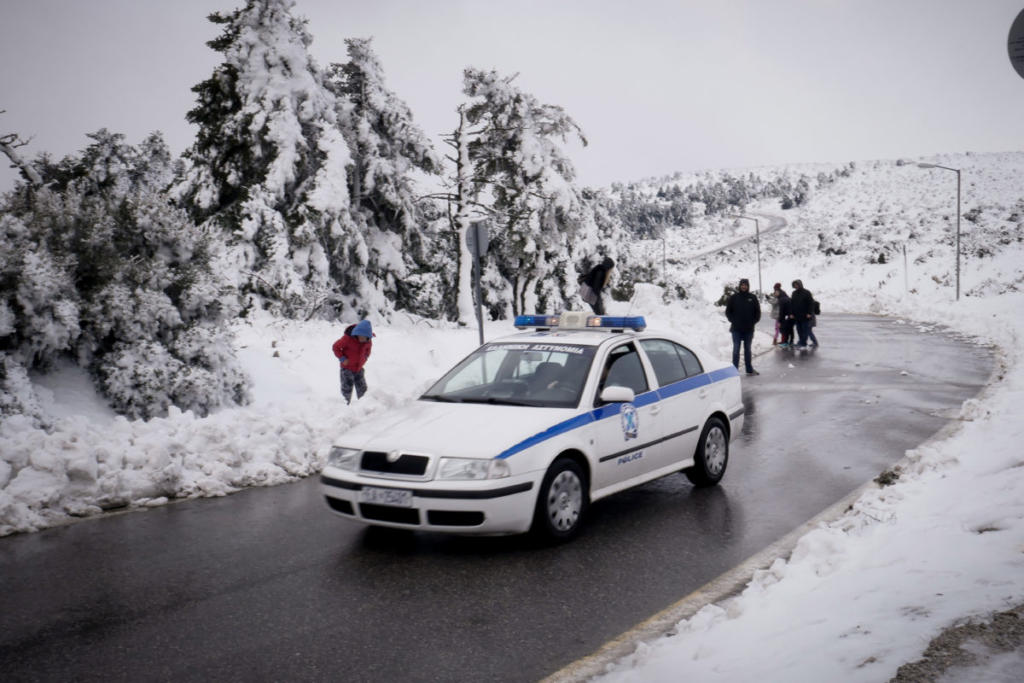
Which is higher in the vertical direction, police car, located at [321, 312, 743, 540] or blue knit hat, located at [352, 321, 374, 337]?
blue knit hat, located at [352, 321, 374, 337]

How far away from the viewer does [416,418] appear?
20.4 ft

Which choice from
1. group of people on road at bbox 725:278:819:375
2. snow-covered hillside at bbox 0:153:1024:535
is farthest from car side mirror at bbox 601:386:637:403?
group of people on road at bbox 725:278:819:375

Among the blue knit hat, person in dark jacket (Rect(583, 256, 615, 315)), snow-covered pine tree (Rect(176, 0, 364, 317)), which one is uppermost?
snow-covered pine tree (Rect(176, 0, 364, 317))

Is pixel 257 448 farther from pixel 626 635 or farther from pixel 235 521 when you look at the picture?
pixel 626 635

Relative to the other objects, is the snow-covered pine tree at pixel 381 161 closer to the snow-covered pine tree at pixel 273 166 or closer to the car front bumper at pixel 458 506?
the snow-covered pine tree at pixel 273 166

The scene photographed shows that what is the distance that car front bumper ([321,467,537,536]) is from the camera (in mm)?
5465

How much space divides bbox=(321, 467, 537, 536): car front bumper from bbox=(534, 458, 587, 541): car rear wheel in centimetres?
11

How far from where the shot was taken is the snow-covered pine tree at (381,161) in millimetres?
26656

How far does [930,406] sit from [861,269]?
69310mm

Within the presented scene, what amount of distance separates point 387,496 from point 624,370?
2.37 m

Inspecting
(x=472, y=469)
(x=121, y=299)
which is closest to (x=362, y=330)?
(x=121, y=299)

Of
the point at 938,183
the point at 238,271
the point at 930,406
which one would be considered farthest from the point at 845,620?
the point at 938,183

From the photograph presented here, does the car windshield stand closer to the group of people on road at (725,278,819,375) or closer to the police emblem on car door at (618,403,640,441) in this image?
the police emblem on car door at (618,403,640,441)

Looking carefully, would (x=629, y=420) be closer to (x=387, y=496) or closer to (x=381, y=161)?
(x=387, y=496)
